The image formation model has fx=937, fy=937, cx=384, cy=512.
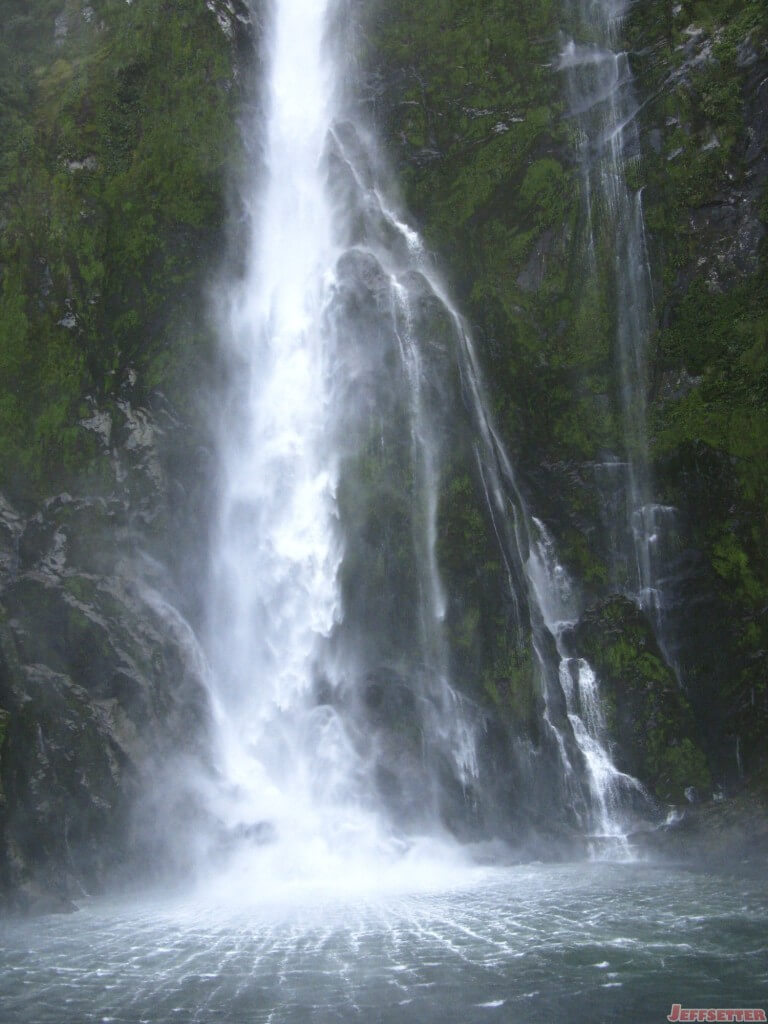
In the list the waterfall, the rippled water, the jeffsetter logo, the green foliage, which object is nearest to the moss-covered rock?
the waterfall

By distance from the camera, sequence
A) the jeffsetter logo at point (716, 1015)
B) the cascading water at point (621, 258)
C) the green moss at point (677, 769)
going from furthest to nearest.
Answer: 1. the cascading water at point (621, 258)
2. the green moss at point (677, 769)
3. the jeffsetter logo at point (716, 1015)

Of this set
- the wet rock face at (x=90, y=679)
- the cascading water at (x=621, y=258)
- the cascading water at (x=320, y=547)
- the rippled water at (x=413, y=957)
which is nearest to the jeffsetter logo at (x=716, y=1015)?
the rippled water at (x=413, y=957)

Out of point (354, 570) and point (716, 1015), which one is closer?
point (716, 1015)

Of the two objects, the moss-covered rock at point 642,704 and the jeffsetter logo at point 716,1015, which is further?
the moss-covered rock at point 642,704

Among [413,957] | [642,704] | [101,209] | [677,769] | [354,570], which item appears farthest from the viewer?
[101,209]

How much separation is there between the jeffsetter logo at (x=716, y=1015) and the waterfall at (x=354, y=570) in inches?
405

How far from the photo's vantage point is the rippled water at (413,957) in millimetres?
9547

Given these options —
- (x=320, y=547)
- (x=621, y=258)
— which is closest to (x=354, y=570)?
(x=320, y=547)

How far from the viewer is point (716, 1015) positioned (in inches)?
342

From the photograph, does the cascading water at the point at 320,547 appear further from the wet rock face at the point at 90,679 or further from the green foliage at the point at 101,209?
the green foliage at the point at 101,209

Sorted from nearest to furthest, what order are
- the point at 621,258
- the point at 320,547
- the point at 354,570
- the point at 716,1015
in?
the point at 716,1015 < the point at 354,570 < the point at 320,547 < the point at 621,258

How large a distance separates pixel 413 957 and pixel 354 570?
10.5 m

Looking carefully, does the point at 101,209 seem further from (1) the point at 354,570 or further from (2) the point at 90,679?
(2) the point at 90,679

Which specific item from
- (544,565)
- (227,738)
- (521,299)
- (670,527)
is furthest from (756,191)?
(227,738)
